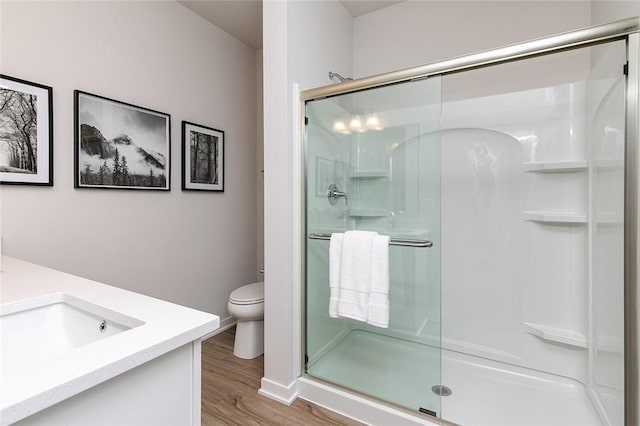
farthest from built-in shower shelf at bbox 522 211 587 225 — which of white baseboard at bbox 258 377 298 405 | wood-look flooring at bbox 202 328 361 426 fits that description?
white baseboard at bbox 258 377 298 405

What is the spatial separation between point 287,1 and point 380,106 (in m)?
0.78

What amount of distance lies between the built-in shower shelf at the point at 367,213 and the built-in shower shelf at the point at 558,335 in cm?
119

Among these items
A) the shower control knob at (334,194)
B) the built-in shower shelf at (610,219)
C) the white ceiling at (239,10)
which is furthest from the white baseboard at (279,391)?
the white ceiling at (239,10)

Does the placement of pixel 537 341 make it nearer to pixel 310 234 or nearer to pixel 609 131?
pixel 609 131

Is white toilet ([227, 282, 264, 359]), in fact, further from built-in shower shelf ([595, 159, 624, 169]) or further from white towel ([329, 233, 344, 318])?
built-in shower shelf ([595, 159, 624, 169])

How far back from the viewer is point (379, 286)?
161 cm

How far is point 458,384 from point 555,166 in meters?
1.41

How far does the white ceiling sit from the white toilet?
2.14 metres

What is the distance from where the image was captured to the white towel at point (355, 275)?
165 centimetres

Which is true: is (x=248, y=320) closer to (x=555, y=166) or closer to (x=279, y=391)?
(x=279, y=391)

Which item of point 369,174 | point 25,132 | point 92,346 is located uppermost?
point 25,132

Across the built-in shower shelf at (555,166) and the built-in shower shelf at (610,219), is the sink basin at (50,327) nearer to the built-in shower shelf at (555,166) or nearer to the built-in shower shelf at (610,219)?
the built-in shower shelf at (610,219)

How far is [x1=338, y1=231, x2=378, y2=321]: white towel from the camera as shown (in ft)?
5.42

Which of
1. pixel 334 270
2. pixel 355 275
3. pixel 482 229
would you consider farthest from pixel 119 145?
pixel 482 229
